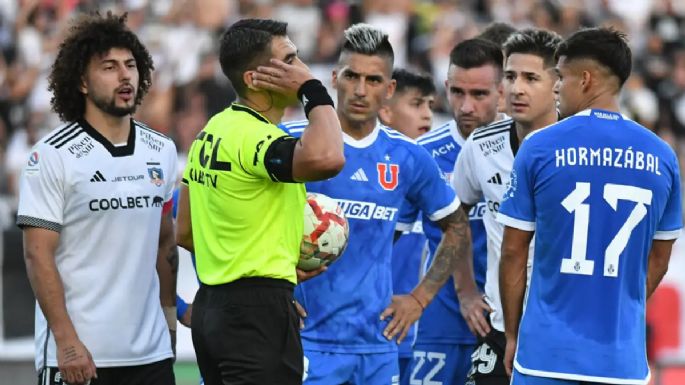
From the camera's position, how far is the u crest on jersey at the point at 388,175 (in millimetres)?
7773

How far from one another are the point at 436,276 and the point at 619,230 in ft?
5.75

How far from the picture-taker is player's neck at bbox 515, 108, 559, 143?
8117 mm

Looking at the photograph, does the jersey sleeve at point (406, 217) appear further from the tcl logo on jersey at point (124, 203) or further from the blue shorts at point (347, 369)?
the tcl logo on jersey at point (124, 203)

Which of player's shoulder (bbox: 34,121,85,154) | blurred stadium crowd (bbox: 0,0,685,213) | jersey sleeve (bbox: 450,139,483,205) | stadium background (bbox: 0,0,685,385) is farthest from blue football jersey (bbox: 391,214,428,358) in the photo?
blurred stadium crowd (bbox: 0,0,685,213)

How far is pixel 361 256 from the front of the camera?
764cm

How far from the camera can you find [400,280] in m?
9.20

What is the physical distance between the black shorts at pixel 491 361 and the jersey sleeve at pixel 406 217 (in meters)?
0.82

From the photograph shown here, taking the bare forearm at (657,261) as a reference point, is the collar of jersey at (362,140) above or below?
above

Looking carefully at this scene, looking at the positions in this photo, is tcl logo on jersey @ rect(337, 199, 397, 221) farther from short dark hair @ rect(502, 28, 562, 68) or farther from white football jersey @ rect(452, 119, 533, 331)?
short dark hair @ rect(502, 28, 562, 68)

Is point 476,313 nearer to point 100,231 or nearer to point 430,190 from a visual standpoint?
point 430,190

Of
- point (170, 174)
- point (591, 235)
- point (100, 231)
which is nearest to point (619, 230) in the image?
point (591, 235)

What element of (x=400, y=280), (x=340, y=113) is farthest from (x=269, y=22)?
(x=400, y=280)

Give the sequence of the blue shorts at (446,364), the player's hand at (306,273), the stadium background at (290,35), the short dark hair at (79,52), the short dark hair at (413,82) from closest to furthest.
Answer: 1. the player's hand at (306,273)
2. the short dark hair at (79,52)
3. the blue shorts at (446,364)
4. the short dark hair at (413,82)
5. the stadium background at (290,35)

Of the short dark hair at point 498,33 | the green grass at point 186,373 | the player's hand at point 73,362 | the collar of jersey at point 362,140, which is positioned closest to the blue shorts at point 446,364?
the collar of jersey at point 362,140
